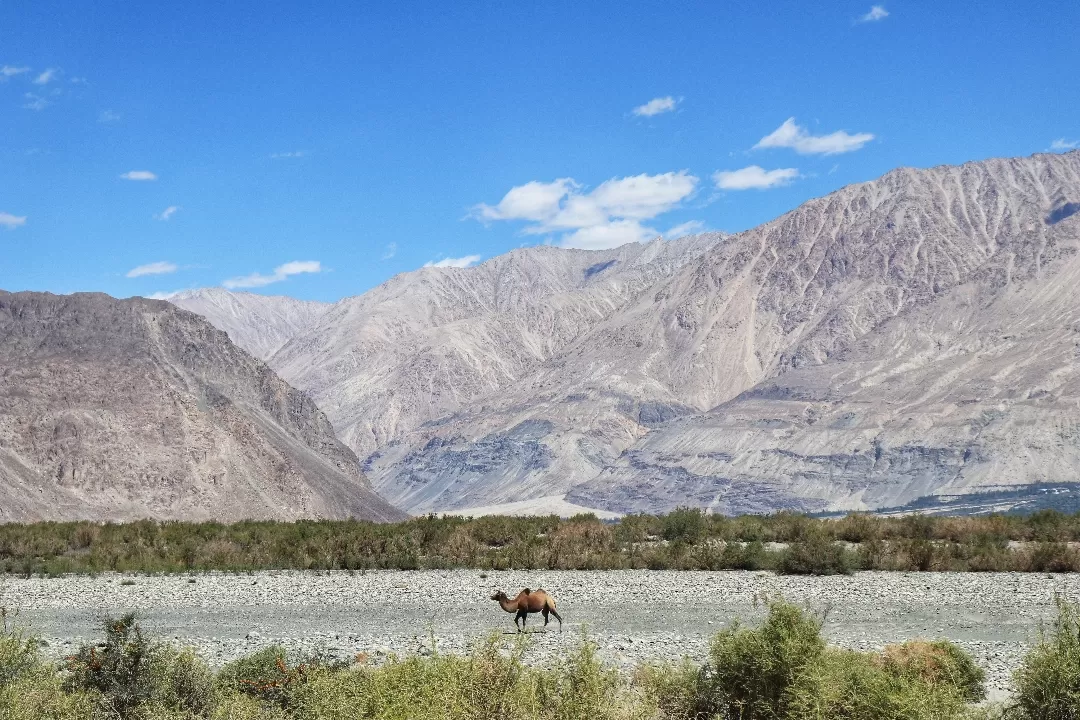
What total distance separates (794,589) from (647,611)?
4.57 metres

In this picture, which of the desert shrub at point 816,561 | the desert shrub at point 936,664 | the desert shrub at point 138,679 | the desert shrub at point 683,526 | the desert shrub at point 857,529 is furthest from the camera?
the desert shrub at point 683,526

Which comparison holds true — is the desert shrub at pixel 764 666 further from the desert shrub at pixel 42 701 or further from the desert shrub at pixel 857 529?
the desert shrub at pixel 857 529

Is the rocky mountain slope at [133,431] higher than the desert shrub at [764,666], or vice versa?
the rocky mountain slope at [133,431]

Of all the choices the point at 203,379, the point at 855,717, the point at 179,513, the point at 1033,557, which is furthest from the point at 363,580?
the point at 203,379

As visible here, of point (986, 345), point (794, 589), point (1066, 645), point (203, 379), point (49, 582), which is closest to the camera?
point (1066, 645)

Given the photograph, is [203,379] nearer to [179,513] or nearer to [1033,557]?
[179,513]

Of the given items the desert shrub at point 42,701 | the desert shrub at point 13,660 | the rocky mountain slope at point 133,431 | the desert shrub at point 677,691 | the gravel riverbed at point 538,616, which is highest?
the rocky mountain slope at point 133,431

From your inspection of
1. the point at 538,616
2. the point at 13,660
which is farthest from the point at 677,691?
the point at 538,616

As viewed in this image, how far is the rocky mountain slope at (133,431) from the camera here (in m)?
77.0

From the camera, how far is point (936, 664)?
12.8 m

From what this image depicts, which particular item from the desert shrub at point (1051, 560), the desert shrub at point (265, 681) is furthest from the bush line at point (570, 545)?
the desert shrub at point (265, 681)

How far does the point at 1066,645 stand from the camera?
8688 mm

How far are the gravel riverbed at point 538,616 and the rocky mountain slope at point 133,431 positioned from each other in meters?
47.1

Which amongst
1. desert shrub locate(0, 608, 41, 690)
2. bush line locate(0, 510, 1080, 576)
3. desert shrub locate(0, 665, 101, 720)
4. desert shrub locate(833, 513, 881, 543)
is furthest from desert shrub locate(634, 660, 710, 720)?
desert shrub locate(833, 513, 881, 543)
